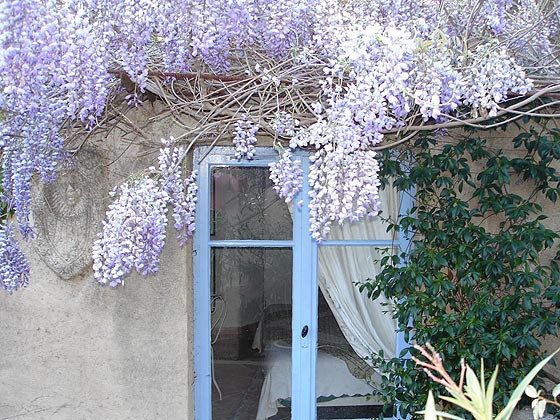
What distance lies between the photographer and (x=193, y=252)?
132 inches

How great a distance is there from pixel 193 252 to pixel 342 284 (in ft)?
3.08

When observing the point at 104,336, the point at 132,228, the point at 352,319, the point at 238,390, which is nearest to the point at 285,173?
the point at 132,228

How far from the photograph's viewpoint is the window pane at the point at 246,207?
3.42m

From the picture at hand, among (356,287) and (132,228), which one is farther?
(356,287)

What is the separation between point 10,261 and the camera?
9.58 feet

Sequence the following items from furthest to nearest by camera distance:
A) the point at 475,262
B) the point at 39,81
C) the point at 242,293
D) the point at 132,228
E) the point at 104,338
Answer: the point at 242,293
the point at 104,338
the point at 475,262
the point at 132,228
the point at 39,81

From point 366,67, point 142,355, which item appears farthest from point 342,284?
point 366,67

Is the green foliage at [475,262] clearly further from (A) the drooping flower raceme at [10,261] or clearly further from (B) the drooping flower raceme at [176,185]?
(A) the drooping flower raceme at [10,261]

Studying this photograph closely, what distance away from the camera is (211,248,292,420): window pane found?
11.4ft

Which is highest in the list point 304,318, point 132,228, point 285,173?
point 285,173

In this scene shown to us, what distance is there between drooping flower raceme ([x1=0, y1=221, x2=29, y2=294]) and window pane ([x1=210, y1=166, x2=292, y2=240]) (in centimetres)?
105

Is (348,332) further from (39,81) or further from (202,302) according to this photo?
(39,81)

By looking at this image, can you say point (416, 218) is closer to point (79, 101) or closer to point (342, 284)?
point (342, 284)

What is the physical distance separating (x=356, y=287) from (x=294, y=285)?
0.41 meters
